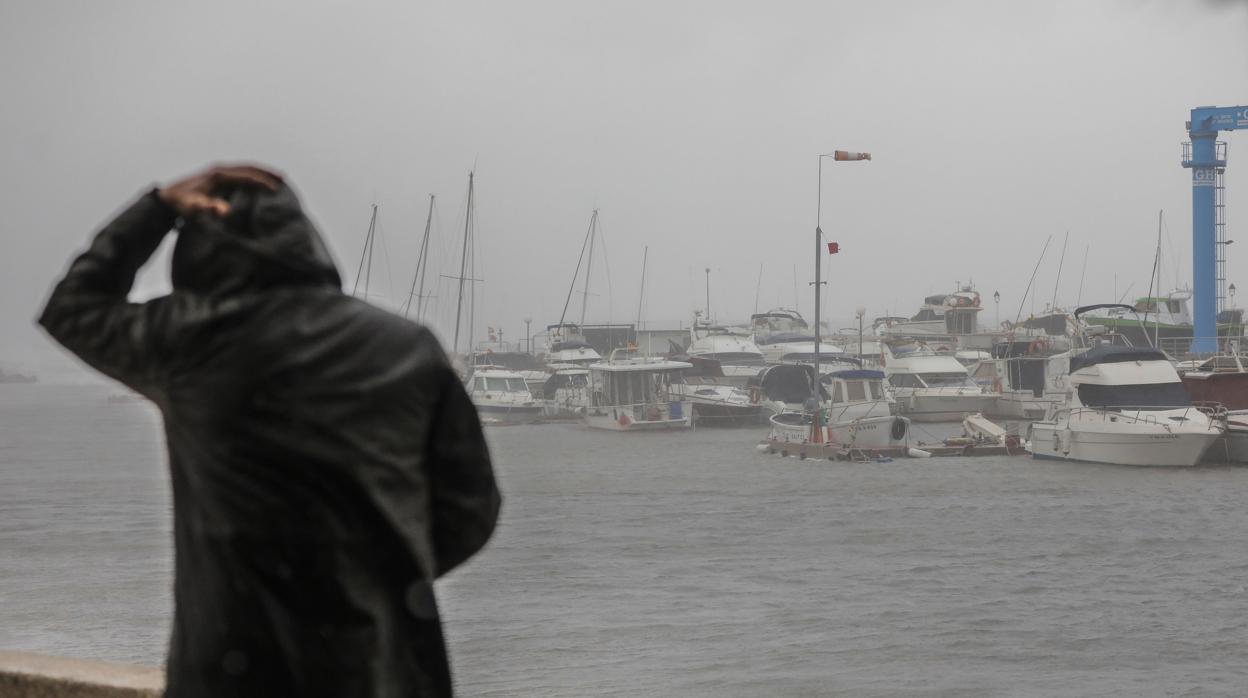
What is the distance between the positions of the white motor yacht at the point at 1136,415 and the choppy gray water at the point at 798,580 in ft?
2.37

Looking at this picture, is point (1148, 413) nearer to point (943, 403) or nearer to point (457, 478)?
point (943, 403)

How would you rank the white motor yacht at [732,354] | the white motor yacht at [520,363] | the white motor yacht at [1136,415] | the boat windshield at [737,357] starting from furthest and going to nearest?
1. the white motor yacht at [520,363]
2. the boat windshield at [737,357]
3. the white motor yacht at [732,354]
4. the white motor yacht at [1136,415]

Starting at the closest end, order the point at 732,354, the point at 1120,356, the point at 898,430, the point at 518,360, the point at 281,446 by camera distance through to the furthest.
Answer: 1. the point at 281,446
2. the point at 1120,356
3. the point at 898,430
4. the point at 732,354
5. the point at 518,360

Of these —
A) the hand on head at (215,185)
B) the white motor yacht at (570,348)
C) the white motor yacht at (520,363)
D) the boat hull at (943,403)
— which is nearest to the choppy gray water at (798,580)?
the boat hull at (943,403)

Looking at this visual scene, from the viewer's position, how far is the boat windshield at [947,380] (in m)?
53.5

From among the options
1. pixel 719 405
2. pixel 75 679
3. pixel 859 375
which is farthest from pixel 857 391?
pixel 75 679

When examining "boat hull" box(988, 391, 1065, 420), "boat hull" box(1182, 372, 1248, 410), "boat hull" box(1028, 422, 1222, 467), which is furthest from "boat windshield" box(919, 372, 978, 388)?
"boat hull" box(1028, 422, 1222, 467)

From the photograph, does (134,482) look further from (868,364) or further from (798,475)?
(868,364)

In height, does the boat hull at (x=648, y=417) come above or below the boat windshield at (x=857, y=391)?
below

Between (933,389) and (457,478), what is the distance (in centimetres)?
5134

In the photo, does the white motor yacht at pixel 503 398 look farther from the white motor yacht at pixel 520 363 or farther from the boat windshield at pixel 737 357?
the boat windshield at pixel 737 357

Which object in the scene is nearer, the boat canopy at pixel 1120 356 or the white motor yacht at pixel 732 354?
the boat canopy at pixel 1120 356

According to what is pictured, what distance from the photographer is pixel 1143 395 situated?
34.8 m

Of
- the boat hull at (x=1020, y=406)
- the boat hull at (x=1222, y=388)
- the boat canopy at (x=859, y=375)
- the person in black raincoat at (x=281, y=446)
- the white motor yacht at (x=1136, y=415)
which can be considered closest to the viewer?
the person in black raincoat at (x=281, y=446)
